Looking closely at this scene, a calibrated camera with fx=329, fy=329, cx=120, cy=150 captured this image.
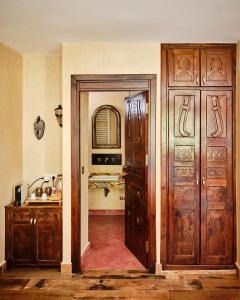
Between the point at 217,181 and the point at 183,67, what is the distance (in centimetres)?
137

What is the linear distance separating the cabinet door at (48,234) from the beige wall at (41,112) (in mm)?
669

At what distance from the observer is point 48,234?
12.7 feet

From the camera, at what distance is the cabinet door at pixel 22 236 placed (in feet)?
12.7

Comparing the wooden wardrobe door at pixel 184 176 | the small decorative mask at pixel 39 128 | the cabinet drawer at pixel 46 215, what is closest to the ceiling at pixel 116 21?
the wooden wardrobe door at pixel 184 176

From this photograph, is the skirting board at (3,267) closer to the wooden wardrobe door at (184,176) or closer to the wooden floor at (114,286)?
the wooden floor at (114,286)

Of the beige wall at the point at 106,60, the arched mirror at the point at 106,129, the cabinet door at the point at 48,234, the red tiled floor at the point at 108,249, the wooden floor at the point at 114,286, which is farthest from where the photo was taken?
the arched mirror at the point at 106,129

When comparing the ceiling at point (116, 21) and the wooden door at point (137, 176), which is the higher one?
the ceiling at point (116, 21)

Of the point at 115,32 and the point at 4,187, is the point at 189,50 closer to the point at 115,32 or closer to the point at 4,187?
the point at 115,32

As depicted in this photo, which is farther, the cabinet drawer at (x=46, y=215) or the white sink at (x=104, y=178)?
the white sink at (x=104, y=178)

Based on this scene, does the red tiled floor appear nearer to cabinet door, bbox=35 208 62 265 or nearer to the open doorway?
the open doorway

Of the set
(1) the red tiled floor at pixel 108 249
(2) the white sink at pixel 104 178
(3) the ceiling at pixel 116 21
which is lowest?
(1) the red tiled floor at pixel 108 249

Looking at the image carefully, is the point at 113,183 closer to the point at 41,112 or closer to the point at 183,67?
the point at 41,112

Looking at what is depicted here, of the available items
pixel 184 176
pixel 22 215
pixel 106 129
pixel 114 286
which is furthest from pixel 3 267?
pixel 106 129

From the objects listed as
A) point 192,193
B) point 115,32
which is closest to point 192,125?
point 192,193
